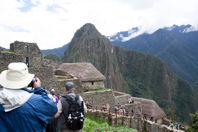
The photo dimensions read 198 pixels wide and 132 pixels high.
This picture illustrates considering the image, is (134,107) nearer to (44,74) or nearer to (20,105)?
(44,74)

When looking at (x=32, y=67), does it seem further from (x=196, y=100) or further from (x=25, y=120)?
(x=196, y=100)

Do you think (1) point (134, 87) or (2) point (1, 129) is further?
(1) point (134, 87)

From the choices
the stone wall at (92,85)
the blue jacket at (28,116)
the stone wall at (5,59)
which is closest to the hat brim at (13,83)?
the blue jacket at (28,116)

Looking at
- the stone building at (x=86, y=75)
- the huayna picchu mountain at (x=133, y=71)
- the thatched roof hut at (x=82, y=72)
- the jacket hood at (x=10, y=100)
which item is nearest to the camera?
the jacket hood at (x=10, y=100)

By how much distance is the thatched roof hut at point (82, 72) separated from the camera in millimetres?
20062

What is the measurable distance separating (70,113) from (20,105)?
1.54 meters

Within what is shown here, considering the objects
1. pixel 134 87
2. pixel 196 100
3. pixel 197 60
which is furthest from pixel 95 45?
pixel 197 60

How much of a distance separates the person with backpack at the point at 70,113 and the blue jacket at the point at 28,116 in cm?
125

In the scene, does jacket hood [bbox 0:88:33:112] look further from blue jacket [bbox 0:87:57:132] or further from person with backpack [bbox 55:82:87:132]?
person with backpack [bbox 55:82:87:132]

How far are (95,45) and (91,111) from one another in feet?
404

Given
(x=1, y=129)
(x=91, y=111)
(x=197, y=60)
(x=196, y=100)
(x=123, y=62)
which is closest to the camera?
(x=1, y=129)

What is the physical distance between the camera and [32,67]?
1373 centimetres

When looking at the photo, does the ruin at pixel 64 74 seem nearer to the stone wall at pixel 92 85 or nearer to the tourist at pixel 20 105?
the stone wall at pixel 92 85

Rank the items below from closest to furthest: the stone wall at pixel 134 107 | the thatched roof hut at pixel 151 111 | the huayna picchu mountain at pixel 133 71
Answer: the stone wall at pixel 134 107 → the thatched roof hut at pixel 151 111 → the huayna picchu mountain at pixel 133 71
